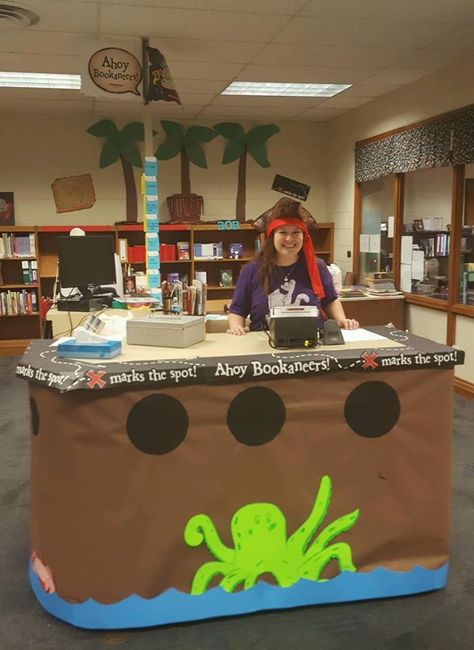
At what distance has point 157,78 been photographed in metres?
4.64

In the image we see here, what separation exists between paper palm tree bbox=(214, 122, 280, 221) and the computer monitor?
341 cm

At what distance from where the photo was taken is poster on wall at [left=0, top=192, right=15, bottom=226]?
23.9 feet

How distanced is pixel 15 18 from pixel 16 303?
382cm

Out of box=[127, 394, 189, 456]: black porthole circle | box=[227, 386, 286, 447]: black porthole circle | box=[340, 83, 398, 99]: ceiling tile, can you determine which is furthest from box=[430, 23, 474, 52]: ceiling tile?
box=[127, 394, 189, 456]: black porthole circle

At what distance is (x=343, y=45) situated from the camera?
4688 mm

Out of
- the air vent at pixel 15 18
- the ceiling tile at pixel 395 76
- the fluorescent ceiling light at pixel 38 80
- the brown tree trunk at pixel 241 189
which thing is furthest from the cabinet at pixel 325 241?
the air vent at pixel 15 18

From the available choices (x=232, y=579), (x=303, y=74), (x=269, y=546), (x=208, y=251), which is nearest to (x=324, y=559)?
(x=269, y=546)

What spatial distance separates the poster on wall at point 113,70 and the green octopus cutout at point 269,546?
3422 millimetres

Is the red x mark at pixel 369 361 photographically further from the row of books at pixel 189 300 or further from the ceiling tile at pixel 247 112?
the ceiling tile at pixel 247 112

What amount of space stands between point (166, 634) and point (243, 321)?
57.4 inches

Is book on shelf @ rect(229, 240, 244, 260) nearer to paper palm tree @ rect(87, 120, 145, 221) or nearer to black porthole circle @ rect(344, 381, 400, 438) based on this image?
paper palm tree @ rect(87, 120, 145, 221)

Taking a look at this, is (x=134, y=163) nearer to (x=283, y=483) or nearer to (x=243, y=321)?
(x=243, y=321)

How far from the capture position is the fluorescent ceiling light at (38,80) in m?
5.48

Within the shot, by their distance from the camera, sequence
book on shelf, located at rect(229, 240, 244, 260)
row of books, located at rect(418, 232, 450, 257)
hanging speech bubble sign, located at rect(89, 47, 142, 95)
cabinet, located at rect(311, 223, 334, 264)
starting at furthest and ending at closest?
cabinet, located at rect(311, 223, 334, 264) → book on shelf, located at rect(229, 240, 244, 260) → row of books, located at rect(418, 232, 450, 257) → hanging speech bubble sign, located at rect(89, 47, 142, 95)
